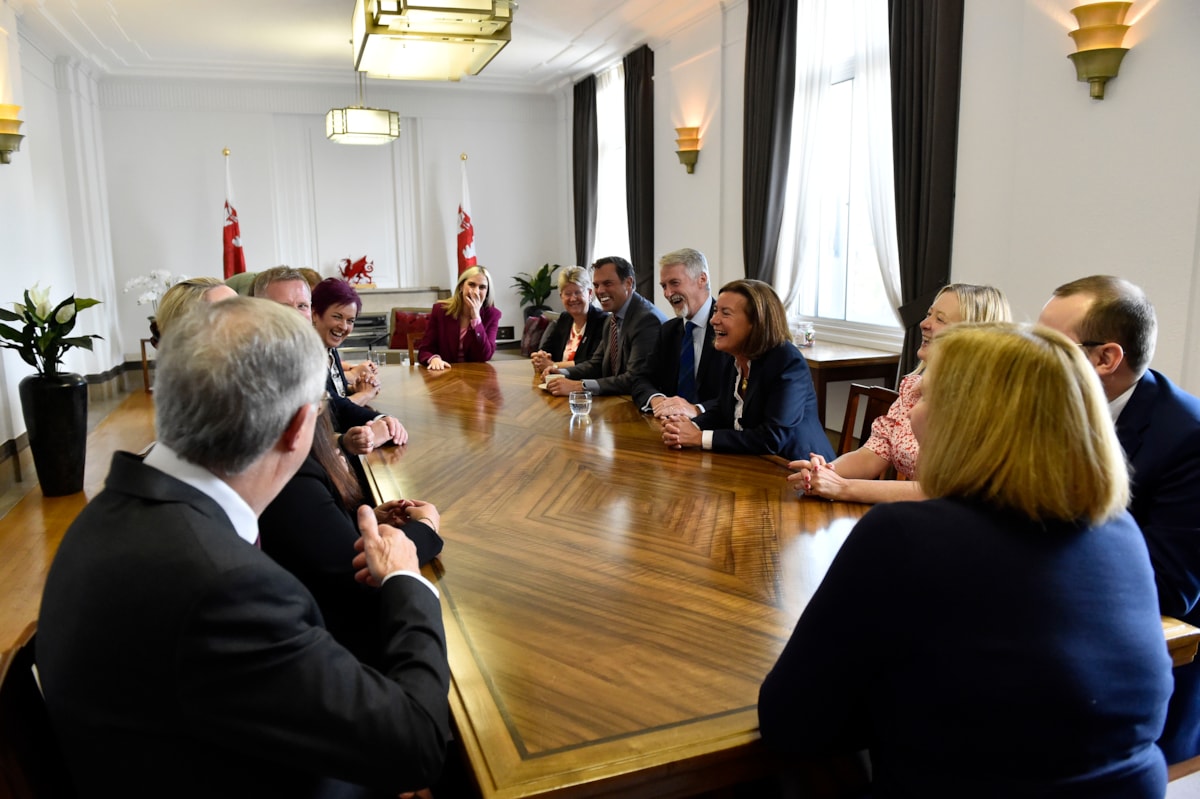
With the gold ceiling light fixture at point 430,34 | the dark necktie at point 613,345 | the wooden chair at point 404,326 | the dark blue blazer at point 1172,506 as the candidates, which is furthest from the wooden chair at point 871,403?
the wooden chair at point 404,326

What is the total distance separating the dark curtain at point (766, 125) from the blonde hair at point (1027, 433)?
4.97 metres

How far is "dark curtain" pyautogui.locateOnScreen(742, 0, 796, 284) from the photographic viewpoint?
18.3 ft

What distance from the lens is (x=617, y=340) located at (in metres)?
4.32

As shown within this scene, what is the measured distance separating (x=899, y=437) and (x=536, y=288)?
25.9ft

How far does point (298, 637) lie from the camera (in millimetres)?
939

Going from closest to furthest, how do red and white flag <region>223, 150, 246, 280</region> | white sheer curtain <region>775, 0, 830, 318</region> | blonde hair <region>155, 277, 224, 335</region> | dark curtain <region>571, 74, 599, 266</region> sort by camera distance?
blonde hair <region>155, 277, 224, 335</region>
white sheer curtain <region>775, 0, 830, 318</region>
red and white flag <region>223, 150, 246, 280</region>
dark curtain <region>571, 74, 599, 266</region>

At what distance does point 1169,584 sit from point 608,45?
7.45 m

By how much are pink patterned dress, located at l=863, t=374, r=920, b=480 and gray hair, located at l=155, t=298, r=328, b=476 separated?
188 cm

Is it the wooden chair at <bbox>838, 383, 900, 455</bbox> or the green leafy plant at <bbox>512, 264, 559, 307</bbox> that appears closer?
the wooden chair at <bbox>838, 383, 900, 455</bbox>

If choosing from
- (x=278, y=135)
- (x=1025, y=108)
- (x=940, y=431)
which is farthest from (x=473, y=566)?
(x=278, y=135)

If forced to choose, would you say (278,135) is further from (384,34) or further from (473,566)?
(473,566)

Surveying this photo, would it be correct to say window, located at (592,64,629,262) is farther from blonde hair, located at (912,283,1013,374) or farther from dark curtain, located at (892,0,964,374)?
blonde hair, located at (912,283,1013,374)

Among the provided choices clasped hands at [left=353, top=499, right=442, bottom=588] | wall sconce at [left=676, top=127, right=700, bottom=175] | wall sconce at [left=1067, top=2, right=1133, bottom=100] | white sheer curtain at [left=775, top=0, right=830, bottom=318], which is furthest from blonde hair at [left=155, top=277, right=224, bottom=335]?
wall sconce at [left=676, top=127, right=700, bottom=175]

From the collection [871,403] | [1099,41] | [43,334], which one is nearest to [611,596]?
[871,403]
